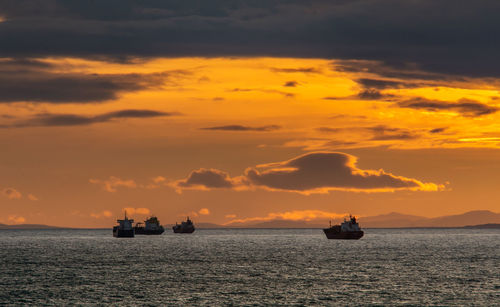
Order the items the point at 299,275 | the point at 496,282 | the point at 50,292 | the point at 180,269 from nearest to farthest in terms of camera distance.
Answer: the point at 50,292
the point at 496,282
the point at 299,275
the point at 180,269

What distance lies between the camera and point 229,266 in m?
129

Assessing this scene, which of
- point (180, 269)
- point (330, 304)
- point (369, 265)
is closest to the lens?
point (330, 304)

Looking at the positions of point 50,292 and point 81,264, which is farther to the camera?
point 81,264

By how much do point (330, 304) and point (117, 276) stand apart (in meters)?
44.1

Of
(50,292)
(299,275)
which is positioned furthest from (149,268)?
(50,292)

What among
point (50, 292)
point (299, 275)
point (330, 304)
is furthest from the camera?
point (299, 275)

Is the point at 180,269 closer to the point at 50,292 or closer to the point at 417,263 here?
the point at 50,292

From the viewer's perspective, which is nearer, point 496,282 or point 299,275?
point 496,282

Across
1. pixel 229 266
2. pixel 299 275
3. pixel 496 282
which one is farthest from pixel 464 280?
pixel 229 266

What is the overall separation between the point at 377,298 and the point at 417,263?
6050 centimetres

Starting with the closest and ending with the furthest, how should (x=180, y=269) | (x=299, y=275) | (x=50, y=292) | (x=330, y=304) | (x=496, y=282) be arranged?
(x=330, y=304) < (x=50, y=292) < (x=496, y=282) < (x=299, y=275) < (x=180, y=269)

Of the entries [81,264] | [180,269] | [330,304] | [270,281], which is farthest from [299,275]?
[81,264]

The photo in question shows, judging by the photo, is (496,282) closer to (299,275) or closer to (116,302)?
(299,275)

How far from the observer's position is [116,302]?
76.6 metres
